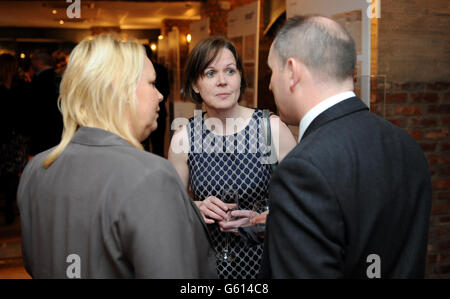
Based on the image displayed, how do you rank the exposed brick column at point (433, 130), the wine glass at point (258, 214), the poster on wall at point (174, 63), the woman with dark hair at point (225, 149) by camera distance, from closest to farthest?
the wine glass at point (258, 214) < the woman with dark hair at point (225, 149) < the exposed brick column at point (433, 130) < the poster on wall at point (174, 63)

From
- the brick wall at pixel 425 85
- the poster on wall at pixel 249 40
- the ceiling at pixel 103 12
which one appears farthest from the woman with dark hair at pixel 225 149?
the ceiling at pixel 103 12

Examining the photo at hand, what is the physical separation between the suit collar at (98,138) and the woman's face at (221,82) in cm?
95

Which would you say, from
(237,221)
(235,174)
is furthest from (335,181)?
(235,174)

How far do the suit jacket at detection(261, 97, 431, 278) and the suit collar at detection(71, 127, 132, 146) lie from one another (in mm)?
402

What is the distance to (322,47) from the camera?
125 cm

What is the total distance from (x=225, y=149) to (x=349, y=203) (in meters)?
0.97

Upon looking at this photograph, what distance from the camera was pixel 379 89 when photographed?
115 inches

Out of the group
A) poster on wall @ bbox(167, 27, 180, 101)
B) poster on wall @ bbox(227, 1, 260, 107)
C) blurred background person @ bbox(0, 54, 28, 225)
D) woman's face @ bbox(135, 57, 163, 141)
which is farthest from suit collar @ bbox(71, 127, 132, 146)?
poster on wall @ bbox(167, 27, 180, 101)

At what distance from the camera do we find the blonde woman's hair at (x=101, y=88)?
118cm

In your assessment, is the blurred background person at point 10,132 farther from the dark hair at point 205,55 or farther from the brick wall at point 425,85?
the brick wall at point 425,85

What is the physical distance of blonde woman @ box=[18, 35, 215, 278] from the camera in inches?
41.9

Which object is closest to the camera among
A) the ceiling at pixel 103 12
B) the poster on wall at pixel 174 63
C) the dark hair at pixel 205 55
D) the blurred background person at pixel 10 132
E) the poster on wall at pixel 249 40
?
the dark hair at pixel 205 55

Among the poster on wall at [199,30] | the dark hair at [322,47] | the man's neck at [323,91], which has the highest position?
the poster on wall at [199,30]

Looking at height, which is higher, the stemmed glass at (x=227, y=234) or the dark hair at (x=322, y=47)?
the dark hair at (x=322, y=47)
